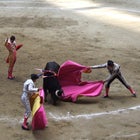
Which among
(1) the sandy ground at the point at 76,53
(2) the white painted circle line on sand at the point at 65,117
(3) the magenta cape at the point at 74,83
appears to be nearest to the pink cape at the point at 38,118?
(1) the sandy ground at the point at 76,53

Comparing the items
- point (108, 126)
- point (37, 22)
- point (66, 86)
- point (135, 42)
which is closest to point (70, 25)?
point (37, 22)

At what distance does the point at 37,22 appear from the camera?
1842 cm

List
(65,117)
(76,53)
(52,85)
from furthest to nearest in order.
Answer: (76,53) < (52,85) < (65,117)

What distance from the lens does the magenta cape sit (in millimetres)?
10570

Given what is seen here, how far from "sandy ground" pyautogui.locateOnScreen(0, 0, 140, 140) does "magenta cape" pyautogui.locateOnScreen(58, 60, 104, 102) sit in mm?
242

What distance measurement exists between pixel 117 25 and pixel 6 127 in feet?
33.2

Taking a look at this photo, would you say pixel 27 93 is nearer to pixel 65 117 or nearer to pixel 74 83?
pixel 65 117

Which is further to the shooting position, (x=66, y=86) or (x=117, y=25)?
(x=117, y=25)

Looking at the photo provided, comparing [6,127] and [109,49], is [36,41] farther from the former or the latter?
[6,127]

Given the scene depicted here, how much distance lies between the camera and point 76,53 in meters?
14.4

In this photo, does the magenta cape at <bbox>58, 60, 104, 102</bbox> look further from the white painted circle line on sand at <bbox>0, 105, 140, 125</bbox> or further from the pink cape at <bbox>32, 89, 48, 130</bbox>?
the pink cape at <bbox>32, 89, 48, 130</bbox>

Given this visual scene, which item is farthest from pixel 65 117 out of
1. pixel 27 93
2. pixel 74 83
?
pixel 74 83

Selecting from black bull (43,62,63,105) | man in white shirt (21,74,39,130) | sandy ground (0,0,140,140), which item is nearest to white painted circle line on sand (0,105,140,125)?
sandy ground (0,0,140,140)

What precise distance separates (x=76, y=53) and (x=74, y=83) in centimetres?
348
